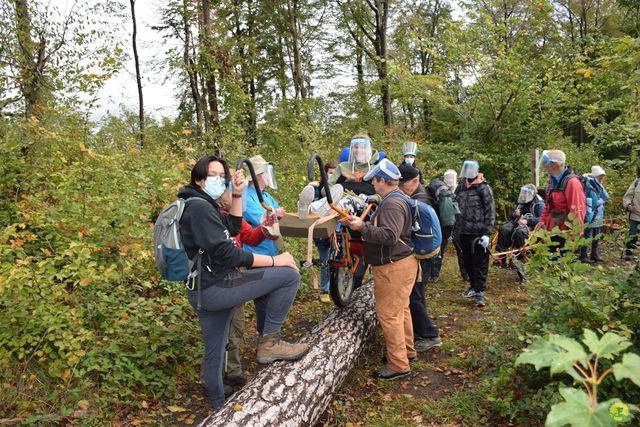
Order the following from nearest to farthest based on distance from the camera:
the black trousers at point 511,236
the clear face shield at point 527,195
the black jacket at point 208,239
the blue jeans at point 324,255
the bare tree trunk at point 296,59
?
the black jacket at point 208,239, the blue jeans at point 324,255, the black trousers at point 511,236, the clear face shield at point 527,195, the bare tree trunk at point 296,59

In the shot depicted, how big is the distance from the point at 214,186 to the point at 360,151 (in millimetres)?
2475

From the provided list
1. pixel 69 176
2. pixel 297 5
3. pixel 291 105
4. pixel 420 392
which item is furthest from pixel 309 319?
pixel 297 5

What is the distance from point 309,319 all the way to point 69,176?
3791 millimetres

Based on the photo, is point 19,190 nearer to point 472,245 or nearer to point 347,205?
point 347,205

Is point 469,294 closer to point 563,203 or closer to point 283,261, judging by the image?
point 563,203

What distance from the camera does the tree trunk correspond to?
294 cm

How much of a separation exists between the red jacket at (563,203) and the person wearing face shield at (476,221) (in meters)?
0.76

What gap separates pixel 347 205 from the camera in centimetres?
441

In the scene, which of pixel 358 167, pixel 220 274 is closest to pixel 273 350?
pixel 220 274

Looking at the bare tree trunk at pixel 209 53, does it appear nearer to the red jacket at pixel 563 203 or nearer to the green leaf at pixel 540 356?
the red jacket at pixel 563 203

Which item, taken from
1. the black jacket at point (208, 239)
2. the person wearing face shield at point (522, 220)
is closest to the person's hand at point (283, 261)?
the black jacket at point (208, 239)

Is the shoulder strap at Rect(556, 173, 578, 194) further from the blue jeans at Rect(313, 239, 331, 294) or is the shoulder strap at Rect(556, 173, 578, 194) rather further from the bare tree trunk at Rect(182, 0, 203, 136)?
the bare tree trunk at Rect(182, 0, 203, 136)

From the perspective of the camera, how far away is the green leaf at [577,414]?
1.18 meters

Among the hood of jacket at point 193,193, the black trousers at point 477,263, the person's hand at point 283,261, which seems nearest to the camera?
the hood of jacket at point 193,193
